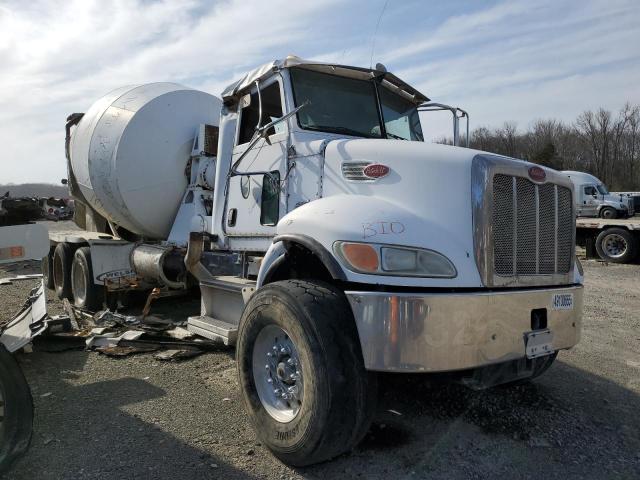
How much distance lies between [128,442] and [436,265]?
8.11ft

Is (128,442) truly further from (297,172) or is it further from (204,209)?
(204,209)

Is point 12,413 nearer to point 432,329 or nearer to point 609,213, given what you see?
point 432,329

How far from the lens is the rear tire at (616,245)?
1562 cm

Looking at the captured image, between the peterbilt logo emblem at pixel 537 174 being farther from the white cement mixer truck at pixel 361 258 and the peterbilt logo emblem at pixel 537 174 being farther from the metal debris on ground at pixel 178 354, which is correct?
the metal debris on ground at pixel 178 354

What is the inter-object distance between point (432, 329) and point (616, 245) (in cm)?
1556

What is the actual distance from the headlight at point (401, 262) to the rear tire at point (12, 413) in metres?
2.10

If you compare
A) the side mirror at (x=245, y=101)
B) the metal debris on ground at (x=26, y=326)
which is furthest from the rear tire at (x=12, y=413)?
the side mirror at (x=245, y=101)

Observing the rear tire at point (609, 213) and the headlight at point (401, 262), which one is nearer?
the headlight at point (401, 262)

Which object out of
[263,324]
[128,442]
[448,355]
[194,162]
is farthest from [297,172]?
[194,162]

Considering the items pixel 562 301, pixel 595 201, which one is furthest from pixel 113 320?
pixel 595 201

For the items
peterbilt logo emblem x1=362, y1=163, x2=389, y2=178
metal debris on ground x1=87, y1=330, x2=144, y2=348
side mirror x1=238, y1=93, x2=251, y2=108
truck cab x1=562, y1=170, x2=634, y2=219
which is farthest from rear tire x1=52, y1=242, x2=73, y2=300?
truck cab x1=562, y1=170, x2=634, y2=219

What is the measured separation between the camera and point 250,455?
11.6ft

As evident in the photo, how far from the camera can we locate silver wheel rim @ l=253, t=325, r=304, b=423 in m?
3.53

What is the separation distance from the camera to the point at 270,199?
16.5ft
